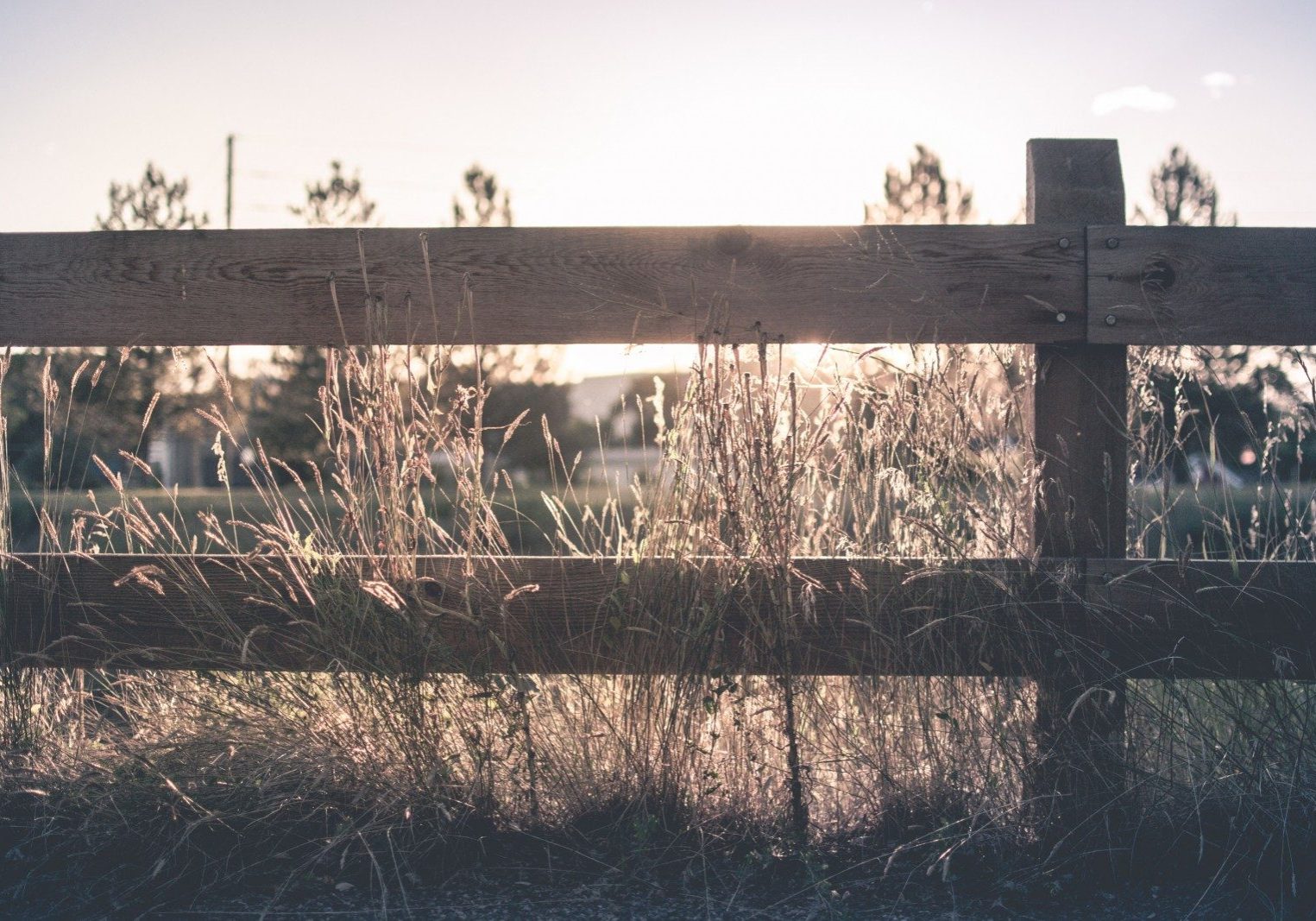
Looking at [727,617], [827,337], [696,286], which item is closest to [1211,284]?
[827,337]

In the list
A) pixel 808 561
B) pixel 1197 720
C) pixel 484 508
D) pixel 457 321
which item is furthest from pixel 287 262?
pixel 1197 720

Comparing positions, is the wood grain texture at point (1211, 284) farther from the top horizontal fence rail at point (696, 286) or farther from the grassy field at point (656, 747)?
the grassy field at point (656, 747)

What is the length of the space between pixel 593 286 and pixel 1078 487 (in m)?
1.30

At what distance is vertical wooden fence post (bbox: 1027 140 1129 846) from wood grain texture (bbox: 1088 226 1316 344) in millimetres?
64

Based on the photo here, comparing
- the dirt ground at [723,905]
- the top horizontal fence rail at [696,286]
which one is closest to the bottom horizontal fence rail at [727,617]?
the dirt ground at [723,905]

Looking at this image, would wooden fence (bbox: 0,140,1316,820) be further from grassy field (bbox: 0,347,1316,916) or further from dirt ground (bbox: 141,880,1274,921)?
dirt ground (bbox: 141,880,1274,921)

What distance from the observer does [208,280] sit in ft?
8.46

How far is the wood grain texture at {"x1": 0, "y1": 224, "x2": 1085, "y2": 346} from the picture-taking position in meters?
2.49

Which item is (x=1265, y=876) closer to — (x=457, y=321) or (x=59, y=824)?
(x=457, y=321)

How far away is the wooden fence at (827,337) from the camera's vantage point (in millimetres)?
2330

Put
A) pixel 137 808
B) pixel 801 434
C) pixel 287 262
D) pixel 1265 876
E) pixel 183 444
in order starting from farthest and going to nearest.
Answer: pixel 183 444
pixel 287 262
pixel 801 434
pixel 137 808
pixel 1265 876

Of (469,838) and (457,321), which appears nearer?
(469,838)

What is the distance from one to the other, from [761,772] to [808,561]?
502 mm

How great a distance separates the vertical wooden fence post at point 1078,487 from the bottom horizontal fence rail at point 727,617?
0.25 ft
